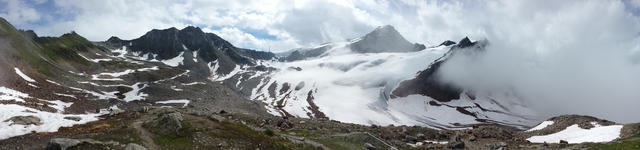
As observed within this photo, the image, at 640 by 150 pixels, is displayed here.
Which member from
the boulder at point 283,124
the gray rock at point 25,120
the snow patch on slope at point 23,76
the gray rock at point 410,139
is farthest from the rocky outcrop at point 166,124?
the snow patch on slope at point 23,76

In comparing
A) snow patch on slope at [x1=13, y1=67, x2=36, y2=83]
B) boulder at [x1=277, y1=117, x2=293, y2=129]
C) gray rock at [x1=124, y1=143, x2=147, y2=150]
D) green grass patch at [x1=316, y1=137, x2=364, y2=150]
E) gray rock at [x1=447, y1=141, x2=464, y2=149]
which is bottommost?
gray rock at [x1=447, y1=141, x2=464, y2=149]

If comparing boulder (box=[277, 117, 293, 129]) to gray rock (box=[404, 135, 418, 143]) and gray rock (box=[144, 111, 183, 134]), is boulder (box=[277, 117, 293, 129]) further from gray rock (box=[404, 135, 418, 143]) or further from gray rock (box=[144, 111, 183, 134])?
gray rock (box=[144, 111, 183, 134])

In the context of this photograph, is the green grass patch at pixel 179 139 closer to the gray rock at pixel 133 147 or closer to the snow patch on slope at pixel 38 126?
the gray rock at pixel 133 147

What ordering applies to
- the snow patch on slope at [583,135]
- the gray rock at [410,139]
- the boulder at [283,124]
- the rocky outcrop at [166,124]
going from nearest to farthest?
1. the rocky outcrop at [166,124]
2. the snow patch on slope at [583,135]
3. the gray rock at [410,139]
4. the boulder at [283,124]

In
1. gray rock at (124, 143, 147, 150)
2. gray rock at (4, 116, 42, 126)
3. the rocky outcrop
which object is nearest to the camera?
gray rock at (124, 143, 147, 150)

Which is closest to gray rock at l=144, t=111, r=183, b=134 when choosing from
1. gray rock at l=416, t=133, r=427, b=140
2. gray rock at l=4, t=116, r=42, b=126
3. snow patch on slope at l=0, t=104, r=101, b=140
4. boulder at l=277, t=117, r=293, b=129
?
snow patch on slope at l=0, t=104, r=101, b=140

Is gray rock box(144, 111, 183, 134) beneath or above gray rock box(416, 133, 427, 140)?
above

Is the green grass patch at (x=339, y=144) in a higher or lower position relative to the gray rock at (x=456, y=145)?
higher

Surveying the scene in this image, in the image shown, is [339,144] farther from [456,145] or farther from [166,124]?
[166,124]

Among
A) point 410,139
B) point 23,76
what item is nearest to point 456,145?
point 410,139

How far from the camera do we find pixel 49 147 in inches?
1227

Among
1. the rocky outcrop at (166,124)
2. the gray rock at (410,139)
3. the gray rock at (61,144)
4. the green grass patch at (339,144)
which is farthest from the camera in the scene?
the gray rock at (410,139)

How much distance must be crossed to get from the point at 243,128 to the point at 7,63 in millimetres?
109780

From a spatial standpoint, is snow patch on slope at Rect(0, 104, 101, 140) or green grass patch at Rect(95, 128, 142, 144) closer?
green grass patch at Rect(95, 128, 142, 144)
